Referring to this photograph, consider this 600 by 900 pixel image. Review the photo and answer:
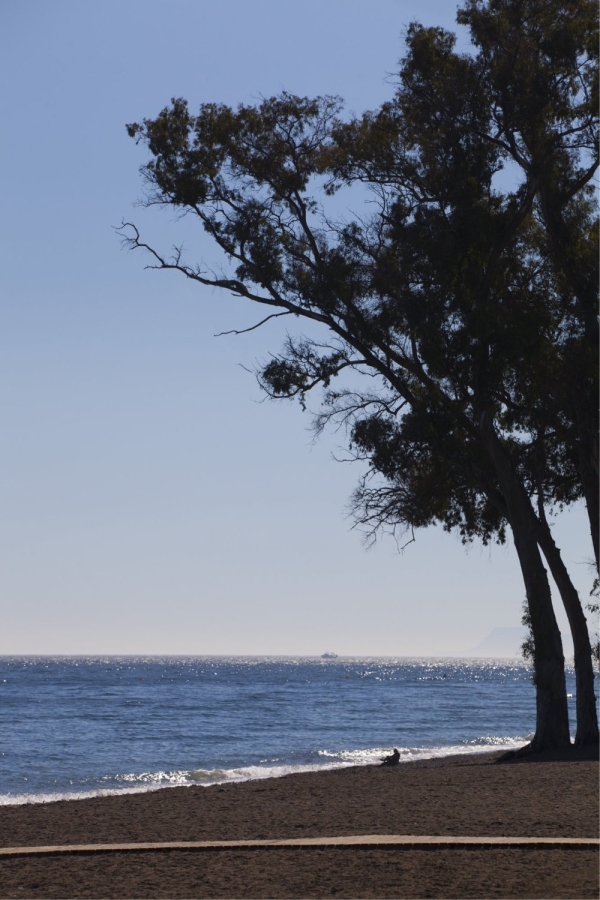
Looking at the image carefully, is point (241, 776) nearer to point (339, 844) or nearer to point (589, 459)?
point (589, 459)

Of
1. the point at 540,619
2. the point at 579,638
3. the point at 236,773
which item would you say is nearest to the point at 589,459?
the point at 540,619

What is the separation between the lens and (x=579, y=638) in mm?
19312

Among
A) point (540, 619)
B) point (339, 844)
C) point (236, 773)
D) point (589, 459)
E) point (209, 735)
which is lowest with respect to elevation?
point (209, 735)

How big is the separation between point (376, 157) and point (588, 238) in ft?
14.7

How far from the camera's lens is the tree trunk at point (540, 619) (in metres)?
18.6

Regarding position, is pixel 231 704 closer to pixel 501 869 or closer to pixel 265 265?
pixel 265 265

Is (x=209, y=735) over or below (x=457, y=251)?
below

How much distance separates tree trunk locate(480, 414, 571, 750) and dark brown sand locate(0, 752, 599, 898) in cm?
342

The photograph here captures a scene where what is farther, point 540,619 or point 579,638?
point 579,638

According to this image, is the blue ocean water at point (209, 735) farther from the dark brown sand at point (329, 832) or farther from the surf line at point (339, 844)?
the surf line at point (339, 844)

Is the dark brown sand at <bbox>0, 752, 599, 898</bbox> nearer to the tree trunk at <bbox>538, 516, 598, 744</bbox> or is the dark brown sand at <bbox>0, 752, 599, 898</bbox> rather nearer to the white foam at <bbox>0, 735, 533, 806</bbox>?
the tree trunk at <bbox>538, 516, 598, 744</bbox>

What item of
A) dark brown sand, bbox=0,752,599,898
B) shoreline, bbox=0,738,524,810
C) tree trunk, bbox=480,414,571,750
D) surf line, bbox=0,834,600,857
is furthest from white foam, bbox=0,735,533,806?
surf line, bbox=0,834,600,857

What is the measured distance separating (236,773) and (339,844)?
1676cm

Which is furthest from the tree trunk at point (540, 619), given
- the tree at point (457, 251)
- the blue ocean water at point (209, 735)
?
the blue ocean water at point (209, 735)
